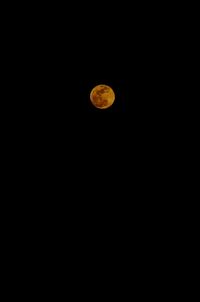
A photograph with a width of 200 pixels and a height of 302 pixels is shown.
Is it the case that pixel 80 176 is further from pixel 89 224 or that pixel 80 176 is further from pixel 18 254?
pixel 18 254

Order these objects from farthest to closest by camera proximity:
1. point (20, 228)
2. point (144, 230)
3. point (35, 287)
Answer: point (144, 230) → point (20, 228) → point (35, 287)

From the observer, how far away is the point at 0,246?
375 centimetres

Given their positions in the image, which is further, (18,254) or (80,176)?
(80,176)

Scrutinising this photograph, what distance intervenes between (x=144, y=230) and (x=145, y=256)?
1.33 ft

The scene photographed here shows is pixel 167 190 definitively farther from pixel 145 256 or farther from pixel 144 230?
pixel 145 256

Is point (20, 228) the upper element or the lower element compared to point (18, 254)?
upper

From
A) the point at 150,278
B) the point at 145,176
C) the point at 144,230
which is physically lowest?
the point at 150,278

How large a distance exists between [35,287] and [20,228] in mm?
841

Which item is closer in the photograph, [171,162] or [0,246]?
[0,246]

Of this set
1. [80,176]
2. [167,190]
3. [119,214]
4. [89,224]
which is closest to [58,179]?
[80,176]

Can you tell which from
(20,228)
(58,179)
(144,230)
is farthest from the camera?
(58,179)

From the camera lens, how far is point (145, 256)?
3973 mm

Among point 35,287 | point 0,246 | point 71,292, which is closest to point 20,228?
point 0,246

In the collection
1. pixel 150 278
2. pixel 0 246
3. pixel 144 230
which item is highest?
pixel 0 246
